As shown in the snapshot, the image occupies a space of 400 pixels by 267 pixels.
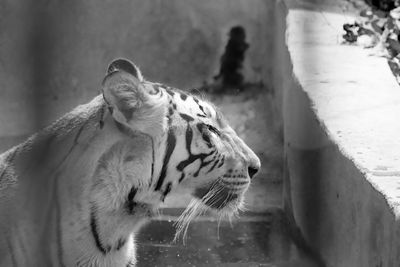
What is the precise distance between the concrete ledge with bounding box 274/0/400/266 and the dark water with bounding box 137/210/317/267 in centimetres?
14

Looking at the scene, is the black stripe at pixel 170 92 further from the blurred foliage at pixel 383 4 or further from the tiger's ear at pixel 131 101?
the blurred foliage at pixel 383 4

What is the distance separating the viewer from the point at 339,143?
11.7 ft

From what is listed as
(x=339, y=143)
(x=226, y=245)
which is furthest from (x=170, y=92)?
(x=226, y=245)

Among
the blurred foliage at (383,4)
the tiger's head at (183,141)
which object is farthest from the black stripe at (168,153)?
the blurred foliage at (383,4)

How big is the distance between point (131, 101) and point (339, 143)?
116cm

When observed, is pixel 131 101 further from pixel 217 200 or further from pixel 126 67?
pixel 217 200

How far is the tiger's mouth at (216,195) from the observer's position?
9.89ft

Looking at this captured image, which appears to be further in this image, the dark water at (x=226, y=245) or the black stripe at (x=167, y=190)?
the dark water at (x=226, y=245)

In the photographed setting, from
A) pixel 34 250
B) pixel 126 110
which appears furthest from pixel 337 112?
pixel 34 250

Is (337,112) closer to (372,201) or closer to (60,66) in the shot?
(372,201)

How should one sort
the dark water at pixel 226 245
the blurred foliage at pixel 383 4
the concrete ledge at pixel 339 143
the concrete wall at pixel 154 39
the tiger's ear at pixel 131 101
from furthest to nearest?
the concrete wall at pixel 154 39 < the blurred foliage at pixel 383 4 < the dark water at pixel 226 245 < the concrete ledge at pixel 339 143 < the tiger's ear at pixel 131 101

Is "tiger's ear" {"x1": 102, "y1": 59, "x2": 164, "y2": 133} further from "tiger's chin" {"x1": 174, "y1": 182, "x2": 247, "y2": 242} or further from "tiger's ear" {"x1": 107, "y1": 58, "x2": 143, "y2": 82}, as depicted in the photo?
"tiger's chin" {"x1": 174, "y1": 182, "x2": 247, "y2": 242}

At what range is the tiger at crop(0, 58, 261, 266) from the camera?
2.64 meters

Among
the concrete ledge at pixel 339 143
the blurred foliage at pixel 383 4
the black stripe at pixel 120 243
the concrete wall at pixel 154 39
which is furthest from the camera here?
the concrete wall at pixel 154 39
